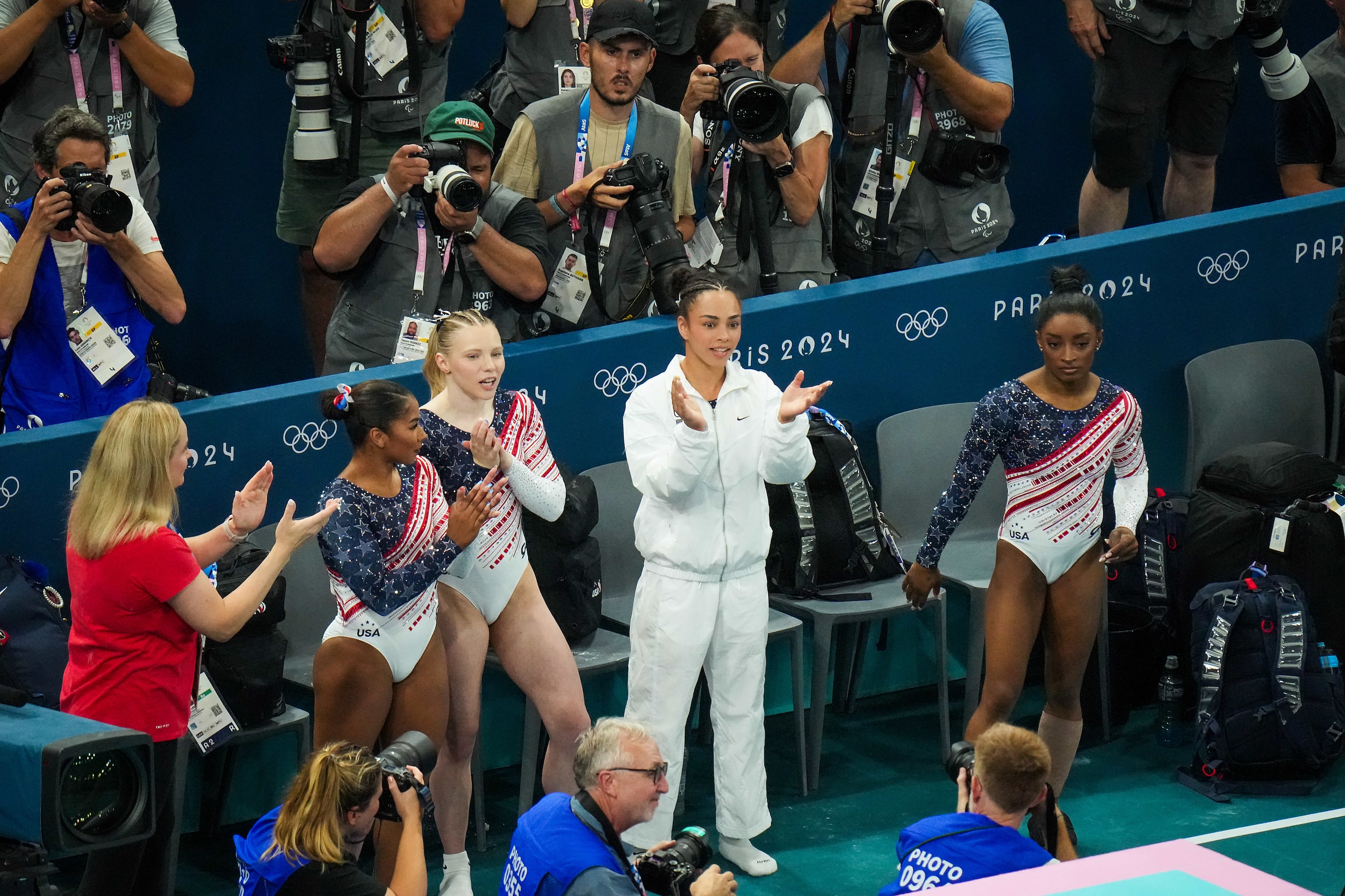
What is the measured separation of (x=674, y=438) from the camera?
5.36 meters

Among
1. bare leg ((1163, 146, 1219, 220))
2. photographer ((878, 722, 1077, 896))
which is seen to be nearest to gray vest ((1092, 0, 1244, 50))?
bare leg ((1163, 146, 1219, 220))

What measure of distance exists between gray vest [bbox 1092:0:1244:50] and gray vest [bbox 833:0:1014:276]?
0.73 meters

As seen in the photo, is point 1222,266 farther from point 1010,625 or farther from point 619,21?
point 619,21

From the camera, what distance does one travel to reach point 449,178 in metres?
5.77

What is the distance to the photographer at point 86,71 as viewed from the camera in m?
6.15

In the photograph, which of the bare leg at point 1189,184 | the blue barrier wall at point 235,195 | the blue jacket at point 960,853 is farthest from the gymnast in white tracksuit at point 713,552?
the blue barrier wall at point 235,195

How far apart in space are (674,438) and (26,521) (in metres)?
1.98

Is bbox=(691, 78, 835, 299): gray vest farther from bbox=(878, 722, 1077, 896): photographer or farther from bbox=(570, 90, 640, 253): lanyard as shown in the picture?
bbox=(878, 722, 1077, 896): photographer

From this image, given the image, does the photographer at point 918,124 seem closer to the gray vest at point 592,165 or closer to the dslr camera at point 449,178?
the gray vest at point 592,165

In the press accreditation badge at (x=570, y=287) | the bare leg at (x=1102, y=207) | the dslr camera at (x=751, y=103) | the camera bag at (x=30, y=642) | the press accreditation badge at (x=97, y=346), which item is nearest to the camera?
the camera bag at (x=30, y=642)

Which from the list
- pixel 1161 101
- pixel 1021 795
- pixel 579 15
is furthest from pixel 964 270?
pixel 1021 795

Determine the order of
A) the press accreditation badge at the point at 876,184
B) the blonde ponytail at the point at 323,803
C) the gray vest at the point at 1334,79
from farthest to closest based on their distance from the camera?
the gray vest at the point at 1334,79, the press accreditation badge at the point at 876,184, the blonde ponytail at the point at 323,803

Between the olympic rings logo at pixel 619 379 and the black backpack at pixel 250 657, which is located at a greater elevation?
the olympic rings logo at pixel 619 379

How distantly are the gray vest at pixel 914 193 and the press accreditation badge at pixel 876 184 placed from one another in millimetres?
20
